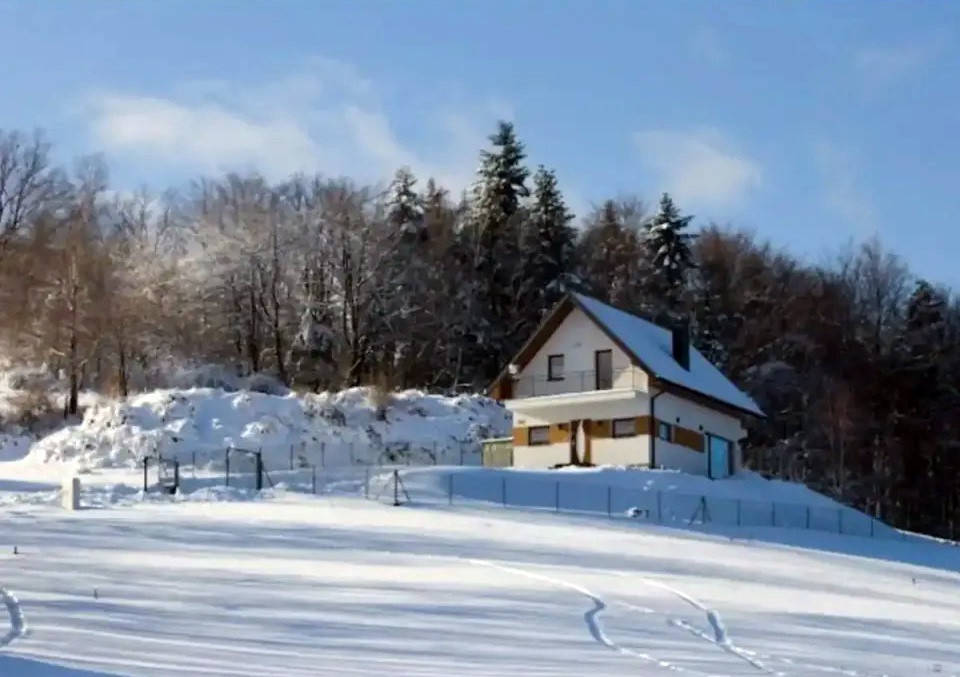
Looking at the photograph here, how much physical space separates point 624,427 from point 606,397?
1303 millimetres

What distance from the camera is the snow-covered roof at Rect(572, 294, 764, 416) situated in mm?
50281

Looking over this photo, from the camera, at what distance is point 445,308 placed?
218 feet

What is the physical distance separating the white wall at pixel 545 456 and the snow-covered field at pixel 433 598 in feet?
52.1

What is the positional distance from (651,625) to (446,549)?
31.7ft

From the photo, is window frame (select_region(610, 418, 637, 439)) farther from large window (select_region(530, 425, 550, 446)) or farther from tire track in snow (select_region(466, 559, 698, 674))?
tire track in snow (select_region(466, 559, 698, 674))

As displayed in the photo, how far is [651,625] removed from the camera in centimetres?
1864

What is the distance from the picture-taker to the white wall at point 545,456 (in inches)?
2020

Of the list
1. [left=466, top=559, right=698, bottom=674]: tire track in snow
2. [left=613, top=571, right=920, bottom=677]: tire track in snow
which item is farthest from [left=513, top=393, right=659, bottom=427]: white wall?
[left=613, top=571, right=920, bottom=677]: tire track in snow

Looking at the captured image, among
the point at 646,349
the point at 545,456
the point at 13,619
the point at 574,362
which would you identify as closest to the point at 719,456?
the point at 646,349

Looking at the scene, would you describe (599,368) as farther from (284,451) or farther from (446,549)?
(446,549)

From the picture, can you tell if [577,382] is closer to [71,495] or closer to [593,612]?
[71,495]

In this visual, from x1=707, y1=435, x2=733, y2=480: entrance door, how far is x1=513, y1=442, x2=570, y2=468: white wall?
588cm

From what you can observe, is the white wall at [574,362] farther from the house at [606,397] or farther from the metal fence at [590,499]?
the metal fence at [590,499]

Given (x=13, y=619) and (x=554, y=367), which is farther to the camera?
(x=554, y=367)
